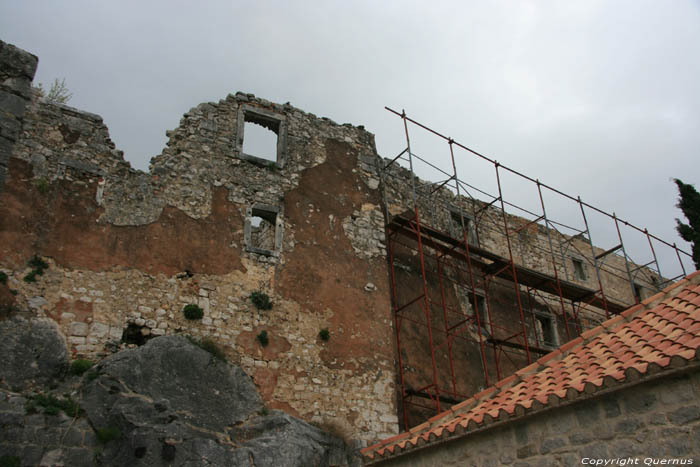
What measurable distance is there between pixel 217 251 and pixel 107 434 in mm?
4005

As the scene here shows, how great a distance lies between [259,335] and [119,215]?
3259 millimetres

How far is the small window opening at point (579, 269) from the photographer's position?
2022 cm

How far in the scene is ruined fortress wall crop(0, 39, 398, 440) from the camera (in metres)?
9.87

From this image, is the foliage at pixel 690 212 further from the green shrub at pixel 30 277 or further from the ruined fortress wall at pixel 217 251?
the green shrub at pixel 30 277

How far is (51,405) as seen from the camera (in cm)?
834

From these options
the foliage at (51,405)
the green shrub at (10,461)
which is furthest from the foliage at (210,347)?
the green shrub at (10,461)

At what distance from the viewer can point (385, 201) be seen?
47.5 feet

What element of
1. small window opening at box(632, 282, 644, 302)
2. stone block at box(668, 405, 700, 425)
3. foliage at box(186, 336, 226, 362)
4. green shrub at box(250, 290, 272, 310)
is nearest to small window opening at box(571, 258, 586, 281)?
small window opening at box(632, 282, 644, 302)

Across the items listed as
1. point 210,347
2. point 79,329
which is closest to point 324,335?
point 210,347

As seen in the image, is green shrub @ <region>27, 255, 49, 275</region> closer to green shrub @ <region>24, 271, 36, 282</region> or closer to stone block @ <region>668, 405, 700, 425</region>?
green shrub @ <region>24, 271, 36, 282</region>

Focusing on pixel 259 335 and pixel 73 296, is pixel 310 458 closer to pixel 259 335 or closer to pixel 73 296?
pixel 259 335

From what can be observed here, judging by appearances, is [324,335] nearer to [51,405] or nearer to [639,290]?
[51,405]

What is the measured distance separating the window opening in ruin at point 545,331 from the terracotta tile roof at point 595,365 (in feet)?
31.0

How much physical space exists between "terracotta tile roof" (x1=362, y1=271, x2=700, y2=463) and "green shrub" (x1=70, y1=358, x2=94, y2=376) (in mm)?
4339
